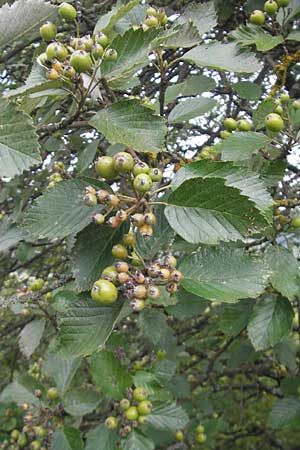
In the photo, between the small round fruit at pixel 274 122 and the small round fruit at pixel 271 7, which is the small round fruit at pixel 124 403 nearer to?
the small round fruit at pixel 274 122

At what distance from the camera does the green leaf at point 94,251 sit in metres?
1.25

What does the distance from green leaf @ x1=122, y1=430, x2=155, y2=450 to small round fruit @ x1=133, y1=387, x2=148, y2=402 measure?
0.42 ft

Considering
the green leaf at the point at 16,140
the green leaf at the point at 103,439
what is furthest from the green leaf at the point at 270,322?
the green leaf at the point at 16,140

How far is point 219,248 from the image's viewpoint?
1.31 metres

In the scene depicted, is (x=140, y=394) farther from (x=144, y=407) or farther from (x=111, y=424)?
(x=111, y=424)

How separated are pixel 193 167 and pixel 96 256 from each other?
33cm

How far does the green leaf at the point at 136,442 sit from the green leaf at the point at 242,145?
1215 millimetres

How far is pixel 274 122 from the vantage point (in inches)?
61.4

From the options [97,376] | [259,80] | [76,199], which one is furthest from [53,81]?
[259,80]

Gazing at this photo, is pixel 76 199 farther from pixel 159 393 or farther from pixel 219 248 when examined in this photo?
pixel 159 393

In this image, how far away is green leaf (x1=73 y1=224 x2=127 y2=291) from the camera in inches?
49.3

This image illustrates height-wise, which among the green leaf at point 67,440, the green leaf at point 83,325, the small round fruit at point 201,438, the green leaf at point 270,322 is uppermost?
the green leaf at point 83,325

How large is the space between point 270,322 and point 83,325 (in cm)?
80

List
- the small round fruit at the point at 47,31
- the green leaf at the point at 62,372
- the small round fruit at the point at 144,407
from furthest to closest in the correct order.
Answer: the green leaf at the point at 62,372, the small round fruit at the point at 144,407, the small round fruit at the point at 47,31
